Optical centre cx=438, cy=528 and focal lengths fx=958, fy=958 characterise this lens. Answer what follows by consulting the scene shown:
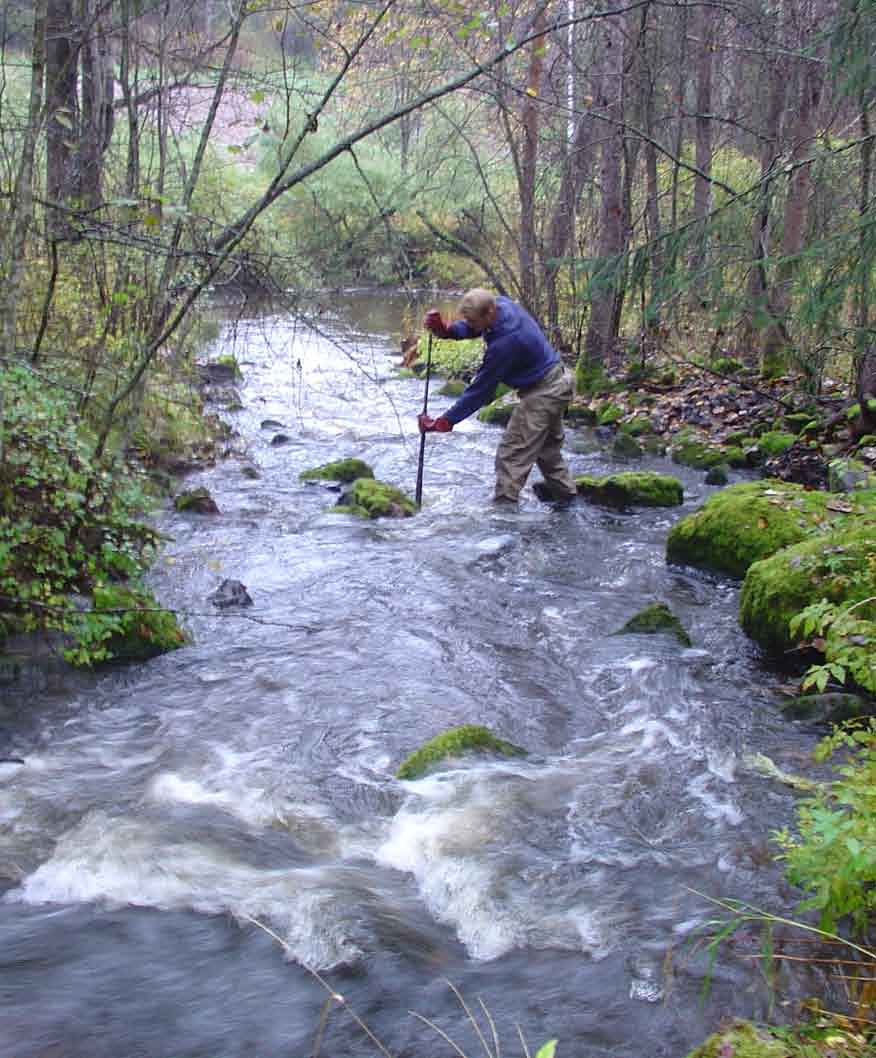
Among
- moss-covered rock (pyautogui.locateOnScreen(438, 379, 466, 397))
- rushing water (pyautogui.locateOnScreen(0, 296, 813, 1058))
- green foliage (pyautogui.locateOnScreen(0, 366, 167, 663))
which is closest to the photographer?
rushing water (pyautogui.locateOnScreen(0, 296, 813, 1058))

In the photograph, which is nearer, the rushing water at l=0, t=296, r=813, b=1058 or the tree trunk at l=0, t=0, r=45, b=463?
the rushing water at l=0, t=296, r=813, b=1058

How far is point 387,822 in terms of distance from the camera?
4.52 meters

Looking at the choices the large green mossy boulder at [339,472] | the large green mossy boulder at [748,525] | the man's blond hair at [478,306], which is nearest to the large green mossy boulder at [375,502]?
the large green mossy boulder at [339,472]

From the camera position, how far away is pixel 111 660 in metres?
6.00

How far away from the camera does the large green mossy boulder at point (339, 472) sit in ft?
35.5

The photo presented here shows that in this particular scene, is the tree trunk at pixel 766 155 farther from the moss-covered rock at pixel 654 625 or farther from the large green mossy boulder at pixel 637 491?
the moss-covered rock at pixel 654 625

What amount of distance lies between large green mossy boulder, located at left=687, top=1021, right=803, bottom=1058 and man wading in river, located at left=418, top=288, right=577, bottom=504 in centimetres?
651

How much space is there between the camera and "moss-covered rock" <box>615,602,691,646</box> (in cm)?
662

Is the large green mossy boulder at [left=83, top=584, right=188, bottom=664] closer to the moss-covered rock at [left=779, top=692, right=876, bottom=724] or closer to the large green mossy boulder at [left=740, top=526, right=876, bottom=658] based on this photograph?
the moss-covered rock at [left=779, top=692, right=876, bottom=724]

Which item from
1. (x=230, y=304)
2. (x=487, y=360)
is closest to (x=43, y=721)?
(x=230, y=304)

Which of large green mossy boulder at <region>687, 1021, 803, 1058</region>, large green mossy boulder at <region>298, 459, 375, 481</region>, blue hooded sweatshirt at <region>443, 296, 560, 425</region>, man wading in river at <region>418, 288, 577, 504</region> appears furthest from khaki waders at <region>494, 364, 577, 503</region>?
large green mossy boulder at <region>687, 1021, 803, 1058</region>

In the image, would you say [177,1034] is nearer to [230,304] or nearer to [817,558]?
[817,558]

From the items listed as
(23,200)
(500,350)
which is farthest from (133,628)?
(500,350)

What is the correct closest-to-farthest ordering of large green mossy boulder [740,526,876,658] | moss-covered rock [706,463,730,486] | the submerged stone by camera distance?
large green mossy boulder [740,526,876,658] < the submerged stone < moss-covered rock [706,463,730,486]
